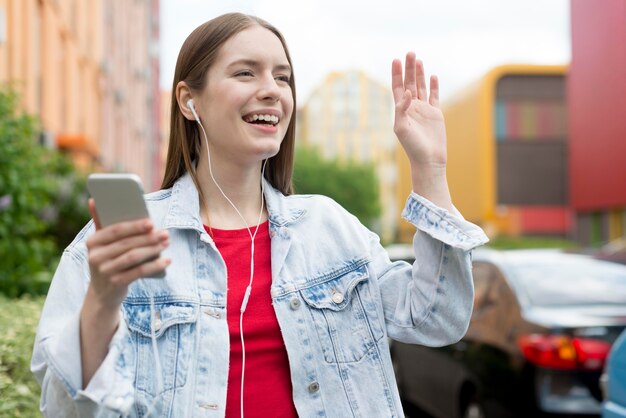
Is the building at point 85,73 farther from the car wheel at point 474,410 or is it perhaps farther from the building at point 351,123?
the building at point 351,123

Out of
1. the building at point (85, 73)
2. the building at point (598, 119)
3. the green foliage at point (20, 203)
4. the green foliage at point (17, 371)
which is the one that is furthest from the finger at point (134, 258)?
the building at point (598, 119)

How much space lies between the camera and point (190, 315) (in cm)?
222

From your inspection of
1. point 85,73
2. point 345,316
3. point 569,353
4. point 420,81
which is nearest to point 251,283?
point 345,316

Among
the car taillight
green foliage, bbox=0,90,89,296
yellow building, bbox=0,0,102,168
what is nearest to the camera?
the car taillight

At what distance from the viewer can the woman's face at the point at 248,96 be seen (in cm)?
238

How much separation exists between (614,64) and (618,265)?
30.2 meters

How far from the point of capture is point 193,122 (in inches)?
101

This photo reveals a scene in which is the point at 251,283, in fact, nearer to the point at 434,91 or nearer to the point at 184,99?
the point at 184,99

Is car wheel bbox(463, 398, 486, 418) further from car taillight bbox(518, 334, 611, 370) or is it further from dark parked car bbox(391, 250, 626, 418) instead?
car taillight bbox(518, 334, 611, 370)

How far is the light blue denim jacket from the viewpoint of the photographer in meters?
2.15

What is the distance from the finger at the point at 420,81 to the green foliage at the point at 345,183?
6620cm

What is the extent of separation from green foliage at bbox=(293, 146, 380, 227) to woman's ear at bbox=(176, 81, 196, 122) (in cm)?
6607

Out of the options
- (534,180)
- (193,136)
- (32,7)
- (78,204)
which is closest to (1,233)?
(78,204)

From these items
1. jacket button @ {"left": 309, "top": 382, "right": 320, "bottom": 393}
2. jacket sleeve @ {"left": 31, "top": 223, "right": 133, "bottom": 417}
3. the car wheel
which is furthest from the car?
jacket sleeve @ {"left": 31, "top": 223, "right": 133, "bottom": 417}
